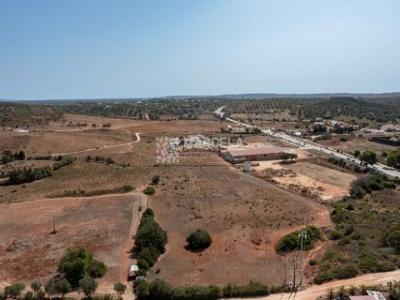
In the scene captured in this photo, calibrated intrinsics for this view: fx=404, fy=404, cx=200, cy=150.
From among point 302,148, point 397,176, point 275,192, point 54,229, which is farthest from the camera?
point 302,148

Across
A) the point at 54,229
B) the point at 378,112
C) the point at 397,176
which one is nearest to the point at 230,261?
the point at 54,229

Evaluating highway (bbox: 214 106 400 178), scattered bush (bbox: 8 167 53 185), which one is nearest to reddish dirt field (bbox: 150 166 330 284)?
scattered bush (bbox: 8 167 53 185)

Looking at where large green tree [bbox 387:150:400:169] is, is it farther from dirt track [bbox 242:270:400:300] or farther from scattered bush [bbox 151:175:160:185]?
dirt track [bbox 242:270:400:300]

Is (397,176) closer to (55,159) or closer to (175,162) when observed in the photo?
(175,162)

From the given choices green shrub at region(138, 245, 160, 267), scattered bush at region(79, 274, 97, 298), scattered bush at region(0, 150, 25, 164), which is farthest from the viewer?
scattered bush at region(0, 150, 25, 164)

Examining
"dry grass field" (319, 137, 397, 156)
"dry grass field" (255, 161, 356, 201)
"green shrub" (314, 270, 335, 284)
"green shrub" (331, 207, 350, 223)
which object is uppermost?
"green shrub" (314, 270, 335, 284)

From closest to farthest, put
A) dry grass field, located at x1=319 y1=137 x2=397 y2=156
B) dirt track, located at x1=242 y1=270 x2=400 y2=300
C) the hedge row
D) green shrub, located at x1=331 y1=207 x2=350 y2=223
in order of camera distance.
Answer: dirt track, located at x1=242 y1=270 x2=400 y2=300, the hedge row, green shrub, located at x1=331 y1=207 x2=350 y2=223, dry grass field, located at x1=319 y1=137 x2=397 y2=156

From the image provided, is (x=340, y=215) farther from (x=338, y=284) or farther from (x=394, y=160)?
(x=394, y=160)
